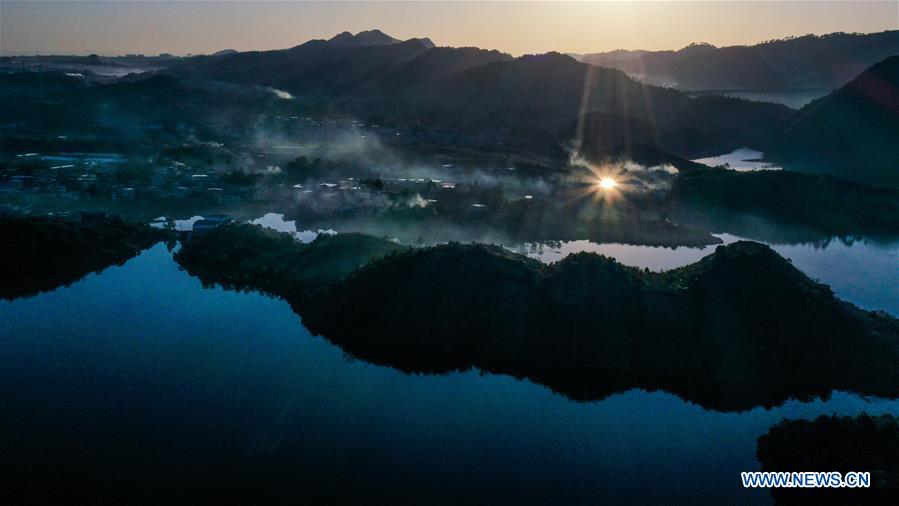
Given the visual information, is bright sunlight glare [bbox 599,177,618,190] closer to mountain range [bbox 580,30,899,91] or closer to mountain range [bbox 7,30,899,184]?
mountain range [bbox 7,30,899,184]

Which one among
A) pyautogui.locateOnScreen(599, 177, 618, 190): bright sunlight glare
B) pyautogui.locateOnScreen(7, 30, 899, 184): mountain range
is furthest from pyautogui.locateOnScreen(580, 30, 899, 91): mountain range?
pyautogui.locateOnScreen(599, 177, 618, 190): bright sunlight glare

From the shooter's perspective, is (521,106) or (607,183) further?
(521,106)

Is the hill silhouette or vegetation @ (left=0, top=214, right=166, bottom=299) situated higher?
the hill silhouette

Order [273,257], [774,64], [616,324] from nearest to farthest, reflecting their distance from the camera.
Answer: [616,324] → [273,257] → [774,64]

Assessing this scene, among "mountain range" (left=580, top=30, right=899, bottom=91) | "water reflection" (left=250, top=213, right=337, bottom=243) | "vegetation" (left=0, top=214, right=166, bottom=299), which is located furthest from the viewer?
"mountain range" (left=580, top=30, right=899, bottom=91)

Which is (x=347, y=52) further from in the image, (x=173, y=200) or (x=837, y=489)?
(x=837, y=489)

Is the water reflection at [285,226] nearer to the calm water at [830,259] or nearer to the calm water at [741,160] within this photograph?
the calm water at [830,259]

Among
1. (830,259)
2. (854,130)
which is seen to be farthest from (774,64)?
(830,259)

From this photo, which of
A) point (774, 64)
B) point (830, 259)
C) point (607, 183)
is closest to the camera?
point (830, 259)

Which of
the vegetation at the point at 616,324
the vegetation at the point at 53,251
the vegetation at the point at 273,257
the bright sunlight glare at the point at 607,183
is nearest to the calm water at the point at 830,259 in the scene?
the vegetation at the point at 616,324

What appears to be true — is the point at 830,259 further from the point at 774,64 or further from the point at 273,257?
the point at 774,64

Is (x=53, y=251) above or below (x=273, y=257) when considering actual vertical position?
above
